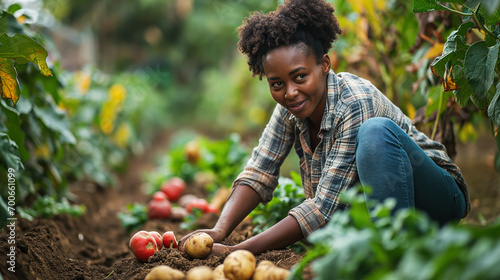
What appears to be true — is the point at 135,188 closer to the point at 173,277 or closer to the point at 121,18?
the point at 173,277

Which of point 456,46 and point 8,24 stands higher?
point 8,24

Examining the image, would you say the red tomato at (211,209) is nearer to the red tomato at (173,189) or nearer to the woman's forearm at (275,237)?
the red tomato at (173,189)

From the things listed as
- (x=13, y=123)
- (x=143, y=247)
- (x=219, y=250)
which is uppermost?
(x=13, y=123)

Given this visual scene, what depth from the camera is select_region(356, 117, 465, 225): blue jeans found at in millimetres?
1717

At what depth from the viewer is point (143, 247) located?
207cm

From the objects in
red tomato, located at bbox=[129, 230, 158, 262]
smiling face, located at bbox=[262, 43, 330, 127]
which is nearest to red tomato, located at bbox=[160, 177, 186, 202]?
red tomato, located at bbox=[129, 230, 158, 262]

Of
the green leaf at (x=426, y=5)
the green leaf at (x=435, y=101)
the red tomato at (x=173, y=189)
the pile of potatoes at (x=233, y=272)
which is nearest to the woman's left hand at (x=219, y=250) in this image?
the pile of potatoes at (x=233, y=272)

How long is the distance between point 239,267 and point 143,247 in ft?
2.15

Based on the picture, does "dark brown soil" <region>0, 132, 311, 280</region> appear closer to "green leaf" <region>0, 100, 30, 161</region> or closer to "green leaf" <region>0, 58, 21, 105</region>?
"green leaf" <region>0, 100, 30, 161</region>

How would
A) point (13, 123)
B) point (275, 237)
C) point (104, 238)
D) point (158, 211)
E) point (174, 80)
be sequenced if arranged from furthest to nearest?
point (174, 80)
point (158, 211)
point (104, 238)
point (13, 123)
point (275, 237)

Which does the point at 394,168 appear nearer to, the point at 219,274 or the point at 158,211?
the point at 219,274

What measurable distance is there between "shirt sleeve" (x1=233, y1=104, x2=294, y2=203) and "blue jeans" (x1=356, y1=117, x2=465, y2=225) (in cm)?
56

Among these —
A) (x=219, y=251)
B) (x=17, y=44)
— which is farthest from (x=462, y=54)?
Result: (x=17, y=44)

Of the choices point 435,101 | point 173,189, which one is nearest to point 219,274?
point 435,101
